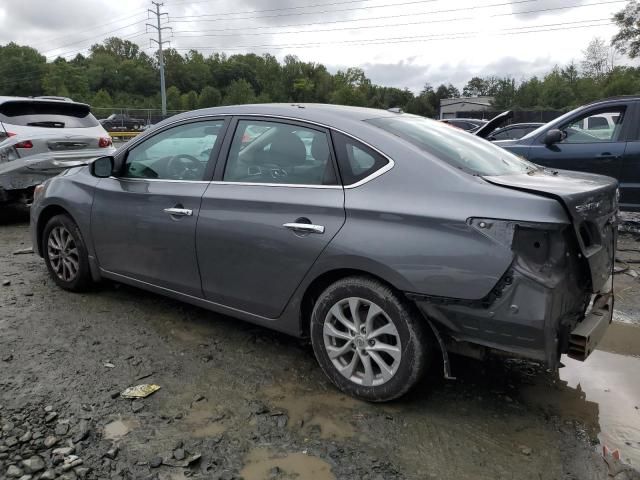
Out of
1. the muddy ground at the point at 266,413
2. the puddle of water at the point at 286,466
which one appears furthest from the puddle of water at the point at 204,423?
the puddle of water at the point at 286,466

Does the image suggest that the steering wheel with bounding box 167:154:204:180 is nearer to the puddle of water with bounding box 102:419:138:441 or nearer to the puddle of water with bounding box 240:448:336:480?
the puddle of water with bounding box 102:419:138:441

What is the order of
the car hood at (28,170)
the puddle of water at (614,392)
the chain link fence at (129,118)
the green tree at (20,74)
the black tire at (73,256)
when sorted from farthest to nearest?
the green tree at (20,74) < the chain link fence at (129,118) < the car hood at (28,170) < the black tire at (73,256) < the puddle of water at (614,392)

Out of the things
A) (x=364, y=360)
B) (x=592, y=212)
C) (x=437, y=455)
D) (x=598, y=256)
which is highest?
(x=592, y=212)

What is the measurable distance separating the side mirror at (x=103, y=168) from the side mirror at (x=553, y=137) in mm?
5303

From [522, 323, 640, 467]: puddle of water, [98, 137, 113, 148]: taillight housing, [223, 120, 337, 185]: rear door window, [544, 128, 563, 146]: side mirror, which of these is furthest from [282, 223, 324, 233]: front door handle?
[98, 137, 113, 148]: taillight housing

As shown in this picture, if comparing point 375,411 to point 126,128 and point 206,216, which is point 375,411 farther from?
point 126,128

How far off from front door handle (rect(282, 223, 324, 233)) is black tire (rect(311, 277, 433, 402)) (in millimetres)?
312

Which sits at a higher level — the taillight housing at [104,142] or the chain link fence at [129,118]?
the chain link fence at [129,118]

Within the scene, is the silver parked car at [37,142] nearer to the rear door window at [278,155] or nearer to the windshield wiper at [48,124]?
the windshield wiper at [48,124]

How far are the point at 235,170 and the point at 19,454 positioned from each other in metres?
1.94

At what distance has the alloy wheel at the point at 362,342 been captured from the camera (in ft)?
9.36

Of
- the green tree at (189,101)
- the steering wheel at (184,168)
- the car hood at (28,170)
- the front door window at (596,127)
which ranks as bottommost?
the car hood at (28,170)

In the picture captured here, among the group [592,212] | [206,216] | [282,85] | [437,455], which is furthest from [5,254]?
[282,85]

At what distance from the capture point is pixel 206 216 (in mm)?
3490
